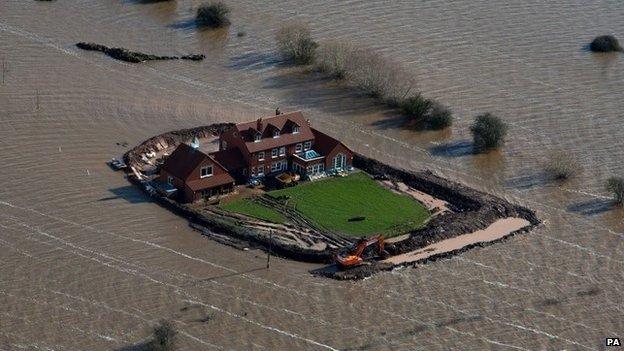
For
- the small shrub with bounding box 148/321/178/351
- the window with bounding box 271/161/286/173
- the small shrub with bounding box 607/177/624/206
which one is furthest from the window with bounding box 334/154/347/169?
the small shrub with bounding box 148/321/178/351

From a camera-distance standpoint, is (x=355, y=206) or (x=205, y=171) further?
(x=355, y=206)

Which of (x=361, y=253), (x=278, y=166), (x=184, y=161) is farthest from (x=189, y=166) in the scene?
(x=361, y=253)

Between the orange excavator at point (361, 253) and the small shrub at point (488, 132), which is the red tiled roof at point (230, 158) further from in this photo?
the small shrub at point (488, 132)

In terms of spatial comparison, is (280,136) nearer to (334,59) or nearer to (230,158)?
(230,158)

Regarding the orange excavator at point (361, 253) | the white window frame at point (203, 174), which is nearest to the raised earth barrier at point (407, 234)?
the orange excavator at point (361, 253)

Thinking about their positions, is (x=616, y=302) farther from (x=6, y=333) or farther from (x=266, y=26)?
(x=266, y=26)

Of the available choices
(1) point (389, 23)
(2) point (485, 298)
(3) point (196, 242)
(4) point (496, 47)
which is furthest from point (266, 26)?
(2) point (485, 298)
